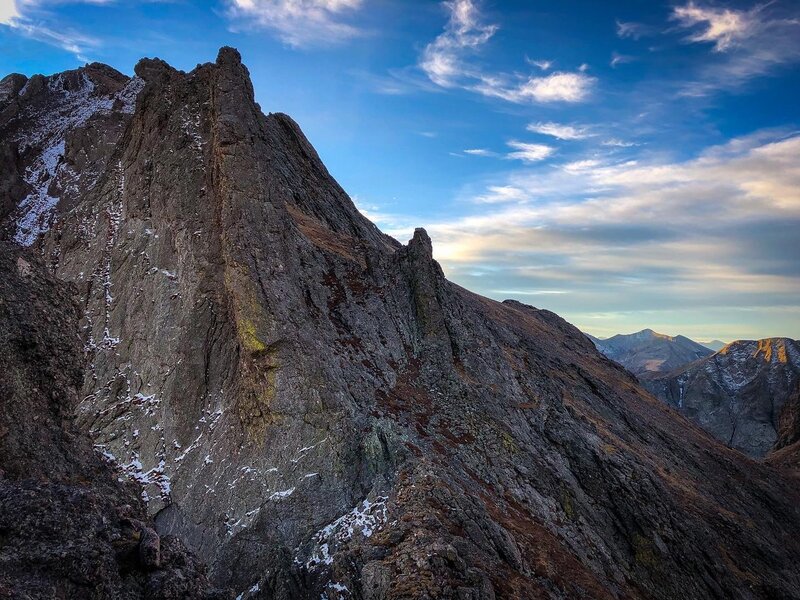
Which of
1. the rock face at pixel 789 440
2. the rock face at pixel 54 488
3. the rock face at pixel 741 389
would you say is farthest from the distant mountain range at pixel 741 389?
the rock face at pixel 54 488

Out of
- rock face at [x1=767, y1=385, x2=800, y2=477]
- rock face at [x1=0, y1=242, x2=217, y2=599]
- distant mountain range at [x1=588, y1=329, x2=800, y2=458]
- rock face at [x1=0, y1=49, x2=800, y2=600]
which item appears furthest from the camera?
distant mountain range at [x1=588, y1=329, x2=800, y2=458]

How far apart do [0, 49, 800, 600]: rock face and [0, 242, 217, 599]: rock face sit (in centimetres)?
540

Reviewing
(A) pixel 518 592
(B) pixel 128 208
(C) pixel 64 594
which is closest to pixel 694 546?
(A) pixel 518 592

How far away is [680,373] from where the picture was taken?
524 ft

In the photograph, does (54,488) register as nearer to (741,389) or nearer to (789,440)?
(789,440)

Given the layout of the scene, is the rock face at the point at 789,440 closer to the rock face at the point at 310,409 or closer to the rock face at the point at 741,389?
the rock face at the point at 310,409

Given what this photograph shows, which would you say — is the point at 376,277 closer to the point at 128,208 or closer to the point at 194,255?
the point at 194,255

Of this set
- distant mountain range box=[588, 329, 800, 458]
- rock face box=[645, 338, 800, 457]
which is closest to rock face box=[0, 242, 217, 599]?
distant mountain range box=[588, 329, 800, 458]

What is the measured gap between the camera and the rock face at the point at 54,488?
7.70 meters

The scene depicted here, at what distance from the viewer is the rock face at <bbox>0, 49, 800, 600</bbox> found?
16203 mm

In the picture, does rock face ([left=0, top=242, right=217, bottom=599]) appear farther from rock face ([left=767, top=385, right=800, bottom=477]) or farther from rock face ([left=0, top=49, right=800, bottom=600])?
rock face ([left=767, top=385, right=800, bottom=477])

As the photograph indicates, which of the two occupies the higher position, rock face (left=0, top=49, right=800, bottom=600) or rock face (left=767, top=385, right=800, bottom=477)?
rock face (left=0, top=49, right=800, bottom=600)

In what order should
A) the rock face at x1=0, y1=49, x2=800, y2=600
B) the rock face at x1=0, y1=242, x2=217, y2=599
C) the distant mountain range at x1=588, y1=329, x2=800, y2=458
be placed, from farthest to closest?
the distant mountain range at x1=588, y1=329, x2=800, y2=458, the rock face at x1=0, y1=49, x2=800, y2=600, the rock face at x1=0, y1=242, x2=217, y2=599

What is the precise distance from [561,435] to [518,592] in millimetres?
15747
